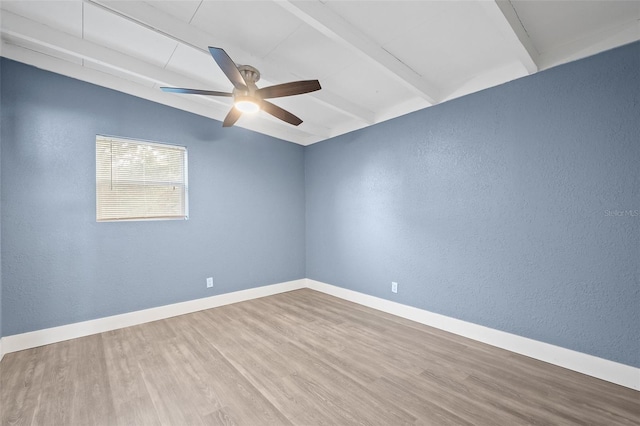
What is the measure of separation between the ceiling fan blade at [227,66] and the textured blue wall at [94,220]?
6.05 ft

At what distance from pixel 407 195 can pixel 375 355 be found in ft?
6.05

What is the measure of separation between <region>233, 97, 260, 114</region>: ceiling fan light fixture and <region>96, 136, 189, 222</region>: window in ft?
5.36

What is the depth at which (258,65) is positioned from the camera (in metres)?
2.59

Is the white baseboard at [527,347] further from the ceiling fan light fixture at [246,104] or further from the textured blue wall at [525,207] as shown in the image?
the ceiling fan light fixture at [246,104]

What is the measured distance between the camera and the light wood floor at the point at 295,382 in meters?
1.73

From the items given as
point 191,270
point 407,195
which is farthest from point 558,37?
point 191,270

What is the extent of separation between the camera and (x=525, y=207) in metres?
2.46

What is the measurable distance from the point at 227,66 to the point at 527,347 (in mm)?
3425

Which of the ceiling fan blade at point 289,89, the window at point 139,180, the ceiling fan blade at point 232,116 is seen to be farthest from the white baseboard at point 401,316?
the ceiling fan blade at point 289,89

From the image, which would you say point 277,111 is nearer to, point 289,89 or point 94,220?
point 289,89

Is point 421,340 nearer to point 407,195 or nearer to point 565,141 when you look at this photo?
point 407,195

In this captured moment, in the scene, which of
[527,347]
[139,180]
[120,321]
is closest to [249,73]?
[139,180]

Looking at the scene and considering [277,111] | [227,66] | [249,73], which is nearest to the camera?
[227,66]

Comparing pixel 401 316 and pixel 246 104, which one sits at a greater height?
pixel 246 104
